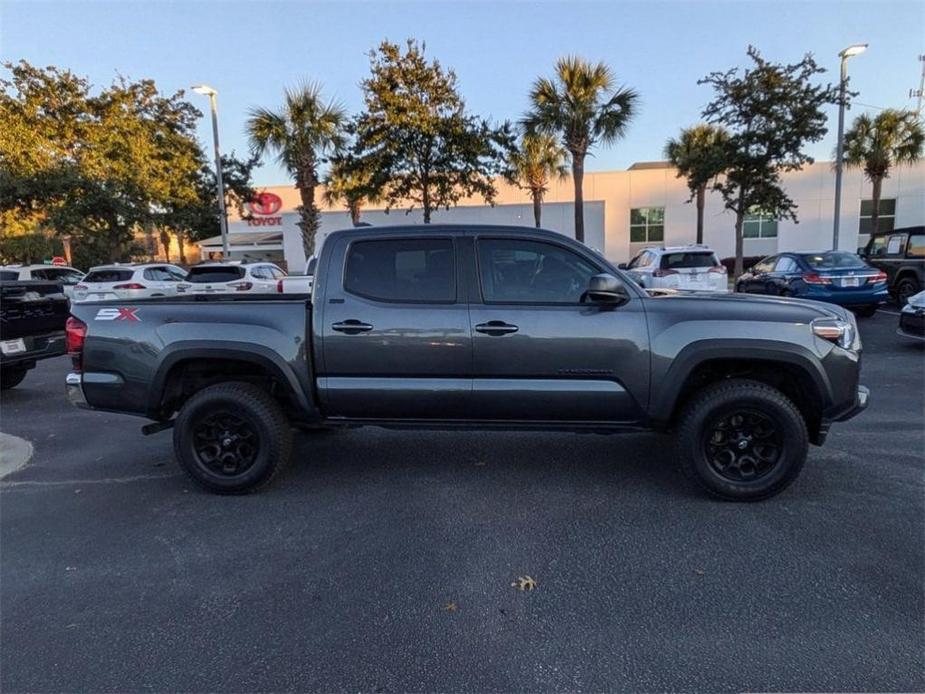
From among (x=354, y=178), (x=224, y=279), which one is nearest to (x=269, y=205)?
(x=354, y=178)

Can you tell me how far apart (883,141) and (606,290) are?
1099 inches

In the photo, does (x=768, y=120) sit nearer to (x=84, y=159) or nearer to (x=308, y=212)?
(x=308, y=212)

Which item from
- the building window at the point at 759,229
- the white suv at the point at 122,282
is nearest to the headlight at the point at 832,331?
the white suv at the point at 122,282

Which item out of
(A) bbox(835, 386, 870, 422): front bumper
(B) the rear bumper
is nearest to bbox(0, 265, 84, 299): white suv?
(B) the rear bumper

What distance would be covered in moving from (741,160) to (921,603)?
1790cm

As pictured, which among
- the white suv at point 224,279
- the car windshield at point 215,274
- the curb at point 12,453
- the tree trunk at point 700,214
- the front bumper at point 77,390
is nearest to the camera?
the front bumper at point 77,390

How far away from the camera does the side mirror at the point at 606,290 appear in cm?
376

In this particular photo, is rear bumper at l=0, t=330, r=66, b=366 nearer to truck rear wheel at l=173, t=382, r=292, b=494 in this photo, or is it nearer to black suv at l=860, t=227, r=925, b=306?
truck rear wheel at l=173, t=382, r=292, b=494

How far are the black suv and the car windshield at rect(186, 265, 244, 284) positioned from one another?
51.6 ft

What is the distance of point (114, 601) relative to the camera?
2986 mm

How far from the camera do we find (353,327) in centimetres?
405

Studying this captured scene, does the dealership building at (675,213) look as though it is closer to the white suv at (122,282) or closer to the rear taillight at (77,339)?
the white suv at (122,282)

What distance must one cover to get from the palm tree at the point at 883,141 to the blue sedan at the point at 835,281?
52.3 ft

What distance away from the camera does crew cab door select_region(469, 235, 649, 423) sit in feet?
12.8
